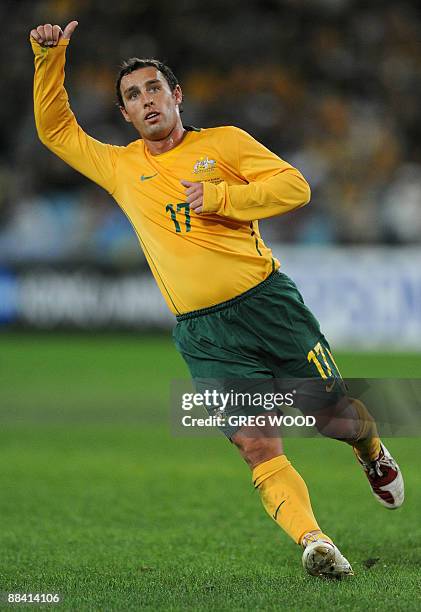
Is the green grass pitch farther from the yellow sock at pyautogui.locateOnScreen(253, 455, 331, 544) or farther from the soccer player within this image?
the soccer player

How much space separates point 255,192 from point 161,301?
36.1 ft

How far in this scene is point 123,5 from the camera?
60.9 feet

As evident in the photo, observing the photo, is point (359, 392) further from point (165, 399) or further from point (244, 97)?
point (244, 97)

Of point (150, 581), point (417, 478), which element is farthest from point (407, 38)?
point (150, 581)

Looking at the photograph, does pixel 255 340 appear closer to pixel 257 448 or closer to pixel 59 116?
pixel 257 448

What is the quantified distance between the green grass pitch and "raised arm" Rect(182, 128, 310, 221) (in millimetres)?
1434

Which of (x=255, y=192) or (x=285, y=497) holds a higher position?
(x=255, y=192)

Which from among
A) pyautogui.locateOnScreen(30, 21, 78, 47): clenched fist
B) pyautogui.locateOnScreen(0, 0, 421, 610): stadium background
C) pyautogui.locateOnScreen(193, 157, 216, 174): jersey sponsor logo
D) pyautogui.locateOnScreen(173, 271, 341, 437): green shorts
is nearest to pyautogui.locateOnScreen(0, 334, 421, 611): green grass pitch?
pyautogui.locateOnScreen(0, 0, 421, 610): stadium background

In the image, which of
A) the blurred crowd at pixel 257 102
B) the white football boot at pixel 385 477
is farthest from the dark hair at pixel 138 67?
the blurred crowd at pixel 257 102

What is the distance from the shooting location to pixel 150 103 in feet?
14.9

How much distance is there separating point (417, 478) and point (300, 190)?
9.52 ft

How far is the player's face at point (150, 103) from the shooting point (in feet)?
14.8

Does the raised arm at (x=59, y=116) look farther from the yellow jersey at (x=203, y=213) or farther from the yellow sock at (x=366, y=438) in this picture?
the yellow sock at (x=366, y=438)

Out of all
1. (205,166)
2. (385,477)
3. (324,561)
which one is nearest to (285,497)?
(324,561)
